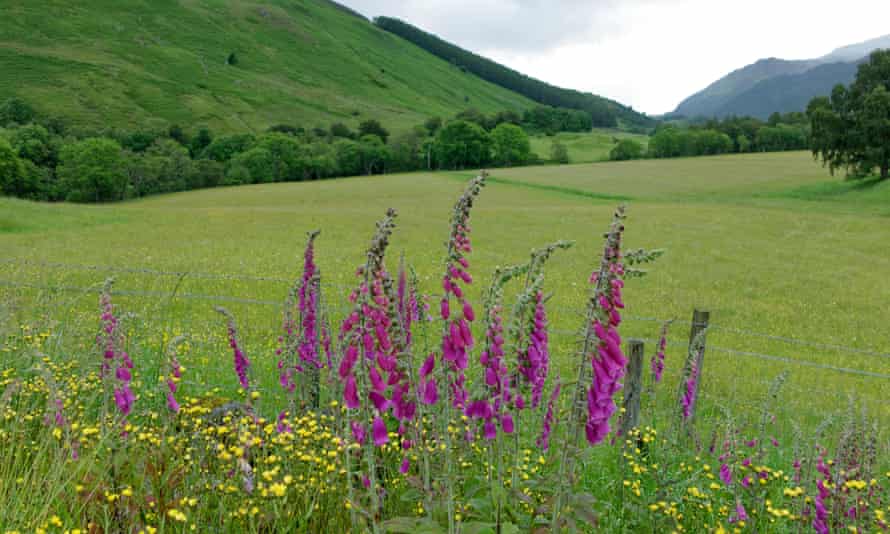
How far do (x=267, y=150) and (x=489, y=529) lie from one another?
94990 mm

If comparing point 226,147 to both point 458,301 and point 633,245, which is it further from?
point 458,301

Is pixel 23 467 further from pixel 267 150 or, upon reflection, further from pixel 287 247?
pixel 267 150

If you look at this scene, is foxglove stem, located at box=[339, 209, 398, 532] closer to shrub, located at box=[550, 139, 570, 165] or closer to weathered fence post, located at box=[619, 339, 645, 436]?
weathered fence post, located at box=[619, 339, 645, 436]

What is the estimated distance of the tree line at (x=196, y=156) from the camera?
239 feet

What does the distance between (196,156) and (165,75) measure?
6824 cm

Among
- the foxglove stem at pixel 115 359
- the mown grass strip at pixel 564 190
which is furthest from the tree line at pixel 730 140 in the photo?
the foxglove stem at pixel 115 359

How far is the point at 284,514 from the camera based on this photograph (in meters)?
3.85

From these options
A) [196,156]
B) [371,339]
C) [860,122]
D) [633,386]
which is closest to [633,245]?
[633,386]

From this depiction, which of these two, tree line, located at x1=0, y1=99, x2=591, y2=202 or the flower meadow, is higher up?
tree line, located at x1=0, y1=99, x2=591, y2=202

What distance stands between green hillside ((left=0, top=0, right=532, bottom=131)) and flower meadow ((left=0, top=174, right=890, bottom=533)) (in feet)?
444

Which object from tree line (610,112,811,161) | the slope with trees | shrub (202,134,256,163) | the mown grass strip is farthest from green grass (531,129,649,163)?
shrub (202,134,256,163)

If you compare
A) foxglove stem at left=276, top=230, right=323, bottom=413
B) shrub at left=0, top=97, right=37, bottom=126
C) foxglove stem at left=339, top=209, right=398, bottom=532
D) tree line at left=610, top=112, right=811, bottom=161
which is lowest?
foxglove stem at left=276, top=230, right=323, bottom=413

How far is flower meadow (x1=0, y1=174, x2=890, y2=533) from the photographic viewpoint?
2639 millimetres

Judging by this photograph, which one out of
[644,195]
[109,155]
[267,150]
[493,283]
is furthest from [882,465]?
[267,150]
